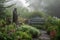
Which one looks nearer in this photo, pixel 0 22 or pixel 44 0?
pixel 0 22

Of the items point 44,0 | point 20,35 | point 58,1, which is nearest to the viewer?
point 20,35

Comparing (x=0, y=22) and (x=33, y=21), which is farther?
(x=33, y=21)

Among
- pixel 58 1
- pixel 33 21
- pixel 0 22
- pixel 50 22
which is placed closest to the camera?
pixel 0 22

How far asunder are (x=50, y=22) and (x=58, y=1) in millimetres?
7719

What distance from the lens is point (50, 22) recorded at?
16328 mm

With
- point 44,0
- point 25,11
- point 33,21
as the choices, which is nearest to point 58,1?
point 44,0

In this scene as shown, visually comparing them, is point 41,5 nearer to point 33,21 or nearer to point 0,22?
point 33,21

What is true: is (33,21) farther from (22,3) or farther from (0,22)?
(0,22)

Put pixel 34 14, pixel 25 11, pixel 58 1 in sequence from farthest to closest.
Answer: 1. pixel 58 1
2. pixel 25 11
3. pixel 34 14

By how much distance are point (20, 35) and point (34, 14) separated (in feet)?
33.5

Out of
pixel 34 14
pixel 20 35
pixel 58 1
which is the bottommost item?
pixel 20 35

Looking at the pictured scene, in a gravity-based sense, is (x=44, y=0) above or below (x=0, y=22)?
above

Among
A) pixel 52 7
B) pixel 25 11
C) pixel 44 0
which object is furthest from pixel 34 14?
pixel 44 0

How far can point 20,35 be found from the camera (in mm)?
10289
